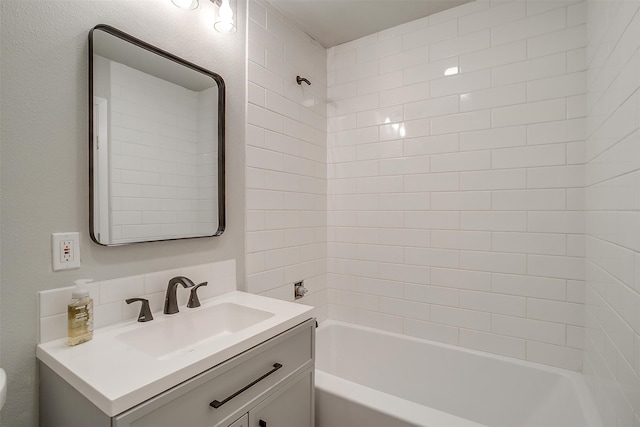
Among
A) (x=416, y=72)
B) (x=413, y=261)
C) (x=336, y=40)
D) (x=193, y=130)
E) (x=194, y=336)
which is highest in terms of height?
(x=336, y=40)

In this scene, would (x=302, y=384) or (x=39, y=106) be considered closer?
(x=39, y=106)

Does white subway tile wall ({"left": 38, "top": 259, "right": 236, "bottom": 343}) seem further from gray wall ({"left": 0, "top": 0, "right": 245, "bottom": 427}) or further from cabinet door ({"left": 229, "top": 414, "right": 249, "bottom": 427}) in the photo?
cabinet door ({"left": 229, "top": 414, "right": 249, "bottom": 427})

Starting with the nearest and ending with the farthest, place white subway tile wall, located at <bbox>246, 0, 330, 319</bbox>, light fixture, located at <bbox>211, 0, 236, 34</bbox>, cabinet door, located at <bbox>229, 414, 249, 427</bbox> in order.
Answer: cabinet door, located at <bbox>229, 414, 249, 427</bbox>, light fixture, located at <bbox>211, 0, 236, 34</bbox>, white subway tile wall, located at <bbox>246, 0, 330, 319</bbox>

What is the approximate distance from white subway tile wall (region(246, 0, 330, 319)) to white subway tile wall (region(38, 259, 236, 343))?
196 mm

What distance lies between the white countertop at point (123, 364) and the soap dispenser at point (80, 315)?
26 mm

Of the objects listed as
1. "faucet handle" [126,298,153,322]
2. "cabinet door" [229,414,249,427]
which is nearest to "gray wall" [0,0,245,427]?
"faucet handle" [126,298,153,322]

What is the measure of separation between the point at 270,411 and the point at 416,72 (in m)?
1.97

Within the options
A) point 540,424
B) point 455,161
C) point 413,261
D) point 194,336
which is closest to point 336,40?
point 455,161

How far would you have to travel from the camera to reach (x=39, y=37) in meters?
1.00

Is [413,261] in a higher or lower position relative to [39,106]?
lower

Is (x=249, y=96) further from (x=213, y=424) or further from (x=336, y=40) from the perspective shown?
(x=213, y=424)

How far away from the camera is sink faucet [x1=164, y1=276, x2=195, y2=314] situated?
1.29m

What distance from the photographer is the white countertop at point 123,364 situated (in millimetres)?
763

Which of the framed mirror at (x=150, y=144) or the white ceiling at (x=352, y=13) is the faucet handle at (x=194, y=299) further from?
the white ceiling at (x=352, y=13)
